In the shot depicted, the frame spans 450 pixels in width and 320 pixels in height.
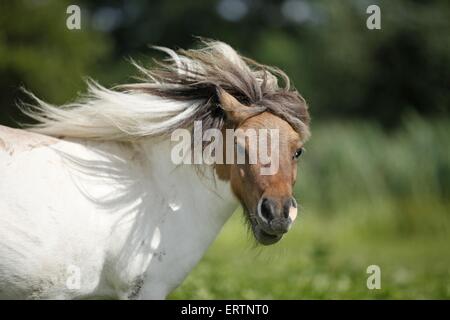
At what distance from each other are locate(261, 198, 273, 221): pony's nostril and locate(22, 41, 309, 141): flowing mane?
2.21 feet

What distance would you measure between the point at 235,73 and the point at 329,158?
1031cm

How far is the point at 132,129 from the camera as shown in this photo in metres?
4.27

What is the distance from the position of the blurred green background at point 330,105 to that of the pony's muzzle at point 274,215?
99 cm

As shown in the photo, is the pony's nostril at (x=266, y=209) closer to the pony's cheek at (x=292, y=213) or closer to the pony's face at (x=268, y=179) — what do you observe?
the pony's face at (x=268, y=179)

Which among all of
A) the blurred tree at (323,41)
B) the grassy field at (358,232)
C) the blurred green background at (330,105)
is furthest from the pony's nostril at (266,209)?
the blurred tree at (323,41)

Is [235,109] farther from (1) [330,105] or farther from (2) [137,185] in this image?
(1) [330,105]

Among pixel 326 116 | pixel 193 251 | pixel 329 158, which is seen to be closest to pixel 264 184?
pixel 193 251

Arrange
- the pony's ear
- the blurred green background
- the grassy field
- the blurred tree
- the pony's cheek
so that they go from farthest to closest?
the blurred tree < the blurred green background < the grassy field < the pony's ear < the pony's cheek

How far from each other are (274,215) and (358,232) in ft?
31.0

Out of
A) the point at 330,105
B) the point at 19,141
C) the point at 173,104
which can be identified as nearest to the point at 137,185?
the point at 173,104

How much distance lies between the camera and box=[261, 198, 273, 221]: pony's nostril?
3.88 m

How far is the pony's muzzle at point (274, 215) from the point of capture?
3.87m

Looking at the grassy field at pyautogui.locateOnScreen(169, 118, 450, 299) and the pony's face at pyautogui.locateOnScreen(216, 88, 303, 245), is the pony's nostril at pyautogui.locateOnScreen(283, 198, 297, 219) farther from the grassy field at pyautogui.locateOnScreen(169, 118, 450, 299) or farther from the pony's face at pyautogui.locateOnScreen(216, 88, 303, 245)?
the grassy field at pyautogui.locateOnScreen(169, 118, 450, 299)

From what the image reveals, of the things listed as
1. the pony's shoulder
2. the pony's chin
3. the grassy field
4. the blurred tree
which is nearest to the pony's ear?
the pony's chin
